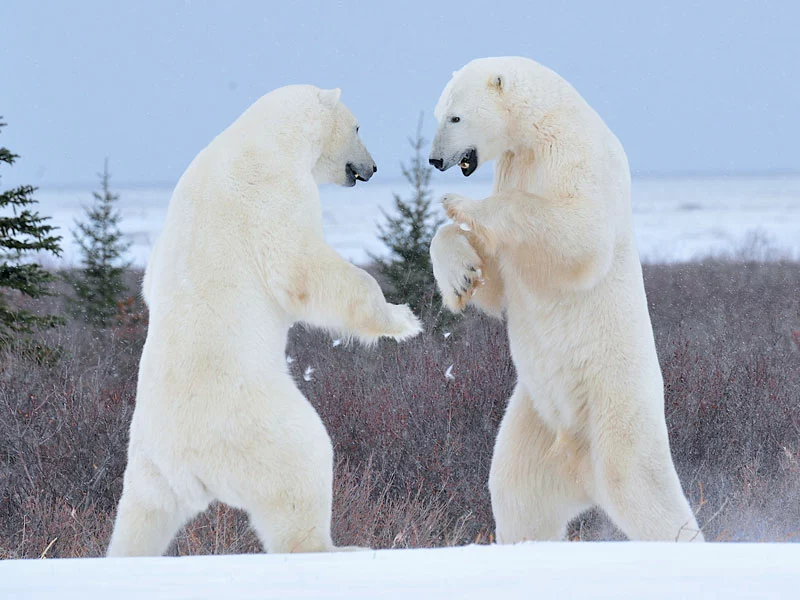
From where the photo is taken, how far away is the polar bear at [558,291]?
2.99m

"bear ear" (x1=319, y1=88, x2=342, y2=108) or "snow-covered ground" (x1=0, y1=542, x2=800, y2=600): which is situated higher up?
"bear ear" (x1=319, y1=88, x2=342, y2=108)

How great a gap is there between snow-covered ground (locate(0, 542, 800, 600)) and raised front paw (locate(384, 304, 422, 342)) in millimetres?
844

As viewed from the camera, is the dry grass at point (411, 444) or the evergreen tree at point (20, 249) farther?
the evergreen tree at point (20, 249)

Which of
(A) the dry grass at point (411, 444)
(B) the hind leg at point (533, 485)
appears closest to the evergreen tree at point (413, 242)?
(A) the dry grass at point (411, 444)

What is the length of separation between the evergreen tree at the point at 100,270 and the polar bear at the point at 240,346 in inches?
359

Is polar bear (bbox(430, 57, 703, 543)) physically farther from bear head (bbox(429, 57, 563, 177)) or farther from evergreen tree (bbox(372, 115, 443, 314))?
evergreen tree (bbox(372, 115, 443, 314))

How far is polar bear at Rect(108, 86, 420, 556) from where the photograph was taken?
2.49 metres

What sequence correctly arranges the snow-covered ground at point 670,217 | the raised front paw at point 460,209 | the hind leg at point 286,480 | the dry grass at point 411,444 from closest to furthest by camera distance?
1. the hind leg at point 286,480
2. the raised front paw at point 460,209
3. the dry grass at point 411,444
4. the snow-covered ground at point 670,217

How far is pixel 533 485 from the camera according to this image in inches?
127

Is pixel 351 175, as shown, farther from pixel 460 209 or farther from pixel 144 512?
pixel 144 512

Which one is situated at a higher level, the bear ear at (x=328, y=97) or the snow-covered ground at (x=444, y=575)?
the bear ear at (x=328, y=97)

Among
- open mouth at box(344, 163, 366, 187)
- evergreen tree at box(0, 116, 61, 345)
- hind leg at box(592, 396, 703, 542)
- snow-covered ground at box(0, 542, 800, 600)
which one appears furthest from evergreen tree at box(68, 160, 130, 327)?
snow-covered ground at box(0, 542, 800, 600)

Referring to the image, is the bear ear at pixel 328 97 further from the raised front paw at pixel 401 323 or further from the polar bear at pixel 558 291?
the raised front paw at pixel 401 323

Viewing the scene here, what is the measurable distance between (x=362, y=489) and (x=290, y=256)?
2.29m
